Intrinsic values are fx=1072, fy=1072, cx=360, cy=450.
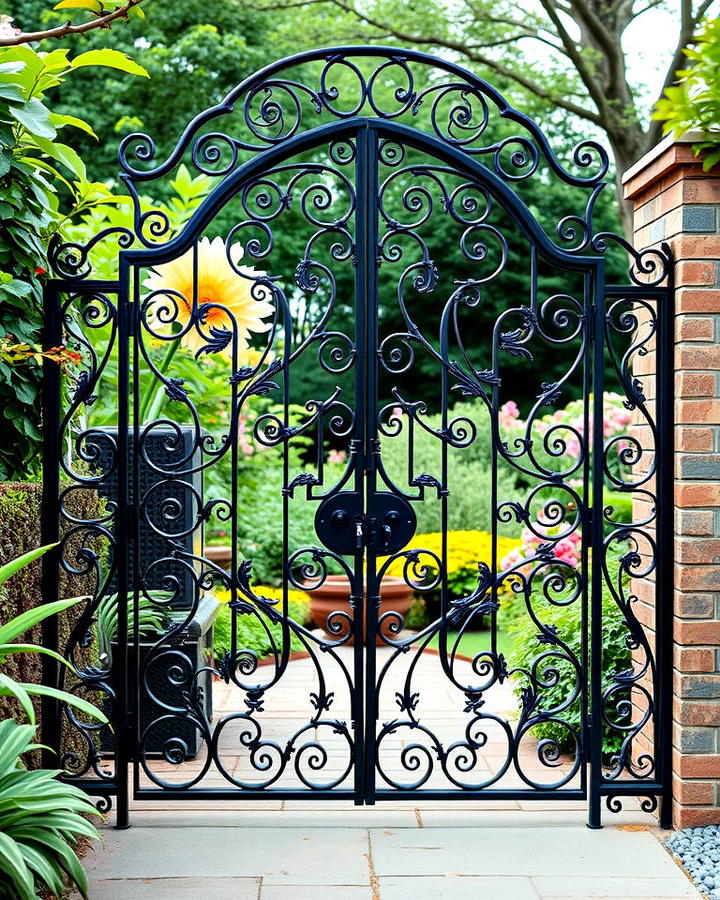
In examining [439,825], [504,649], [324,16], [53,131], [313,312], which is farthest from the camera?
[313,312]

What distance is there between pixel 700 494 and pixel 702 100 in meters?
1.37

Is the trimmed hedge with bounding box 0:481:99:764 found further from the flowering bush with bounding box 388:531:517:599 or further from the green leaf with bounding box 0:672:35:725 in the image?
the flowering bush with bounding box 388:531:517:599

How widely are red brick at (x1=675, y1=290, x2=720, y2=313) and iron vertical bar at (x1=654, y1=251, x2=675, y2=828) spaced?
0.27ft

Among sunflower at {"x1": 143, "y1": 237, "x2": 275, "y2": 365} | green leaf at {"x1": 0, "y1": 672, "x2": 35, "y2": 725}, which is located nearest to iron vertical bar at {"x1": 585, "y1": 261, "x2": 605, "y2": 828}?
sunflower at {"x1": 143, "y1": 237, "x2": 275, "y2": 365}

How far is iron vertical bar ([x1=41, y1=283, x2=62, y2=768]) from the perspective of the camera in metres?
3.95

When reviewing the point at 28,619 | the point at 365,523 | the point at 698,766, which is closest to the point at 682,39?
the point at 365,523

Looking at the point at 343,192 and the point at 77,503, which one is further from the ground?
the point at 343,192

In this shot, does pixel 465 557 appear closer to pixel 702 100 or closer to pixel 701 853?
pixel 701 853

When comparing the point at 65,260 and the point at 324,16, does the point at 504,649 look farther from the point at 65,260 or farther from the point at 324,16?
the point at 324,16

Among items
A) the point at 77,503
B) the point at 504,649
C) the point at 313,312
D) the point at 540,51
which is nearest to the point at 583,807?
the point at 77,503

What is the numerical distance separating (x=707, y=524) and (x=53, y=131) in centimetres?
271

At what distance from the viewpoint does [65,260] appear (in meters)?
4.05

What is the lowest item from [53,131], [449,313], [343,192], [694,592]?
[694,592]

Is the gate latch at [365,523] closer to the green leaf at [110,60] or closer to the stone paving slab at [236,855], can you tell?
the stone paving slab at [236,855]
